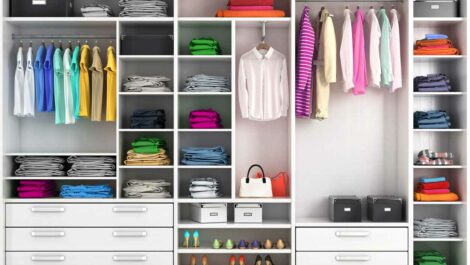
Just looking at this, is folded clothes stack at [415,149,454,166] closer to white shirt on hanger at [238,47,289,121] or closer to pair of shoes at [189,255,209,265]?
white shirt on hanger at [238,47,289,121]

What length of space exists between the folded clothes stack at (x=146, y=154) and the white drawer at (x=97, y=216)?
0.35 m

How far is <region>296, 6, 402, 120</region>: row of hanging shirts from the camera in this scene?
5.50 m

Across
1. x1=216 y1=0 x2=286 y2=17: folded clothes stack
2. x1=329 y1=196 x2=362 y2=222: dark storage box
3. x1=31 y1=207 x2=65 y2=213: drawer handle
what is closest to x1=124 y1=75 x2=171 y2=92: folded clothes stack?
x1=216 y1=0 x2=286 y2=17: folded clothes stack

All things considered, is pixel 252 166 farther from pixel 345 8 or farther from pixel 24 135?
pixel 24 135

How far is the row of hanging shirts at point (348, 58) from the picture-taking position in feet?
18.0

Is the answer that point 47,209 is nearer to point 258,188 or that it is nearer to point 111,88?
point 111,88

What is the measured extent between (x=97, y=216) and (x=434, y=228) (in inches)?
107

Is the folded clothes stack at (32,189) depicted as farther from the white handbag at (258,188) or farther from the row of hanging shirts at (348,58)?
the row of hanging shirts at (348,58)

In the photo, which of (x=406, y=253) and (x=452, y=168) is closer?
(x=406, y=253)

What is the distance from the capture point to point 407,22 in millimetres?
5520

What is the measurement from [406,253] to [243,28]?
7.60ft

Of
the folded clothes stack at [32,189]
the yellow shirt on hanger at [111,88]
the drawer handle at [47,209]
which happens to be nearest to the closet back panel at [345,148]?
the yellow shirt on hanger at [111,88]

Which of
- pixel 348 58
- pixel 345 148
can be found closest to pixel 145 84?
pixel 348 58

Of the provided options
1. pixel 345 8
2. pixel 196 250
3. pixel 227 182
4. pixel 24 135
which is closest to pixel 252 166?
pixel 227 182
